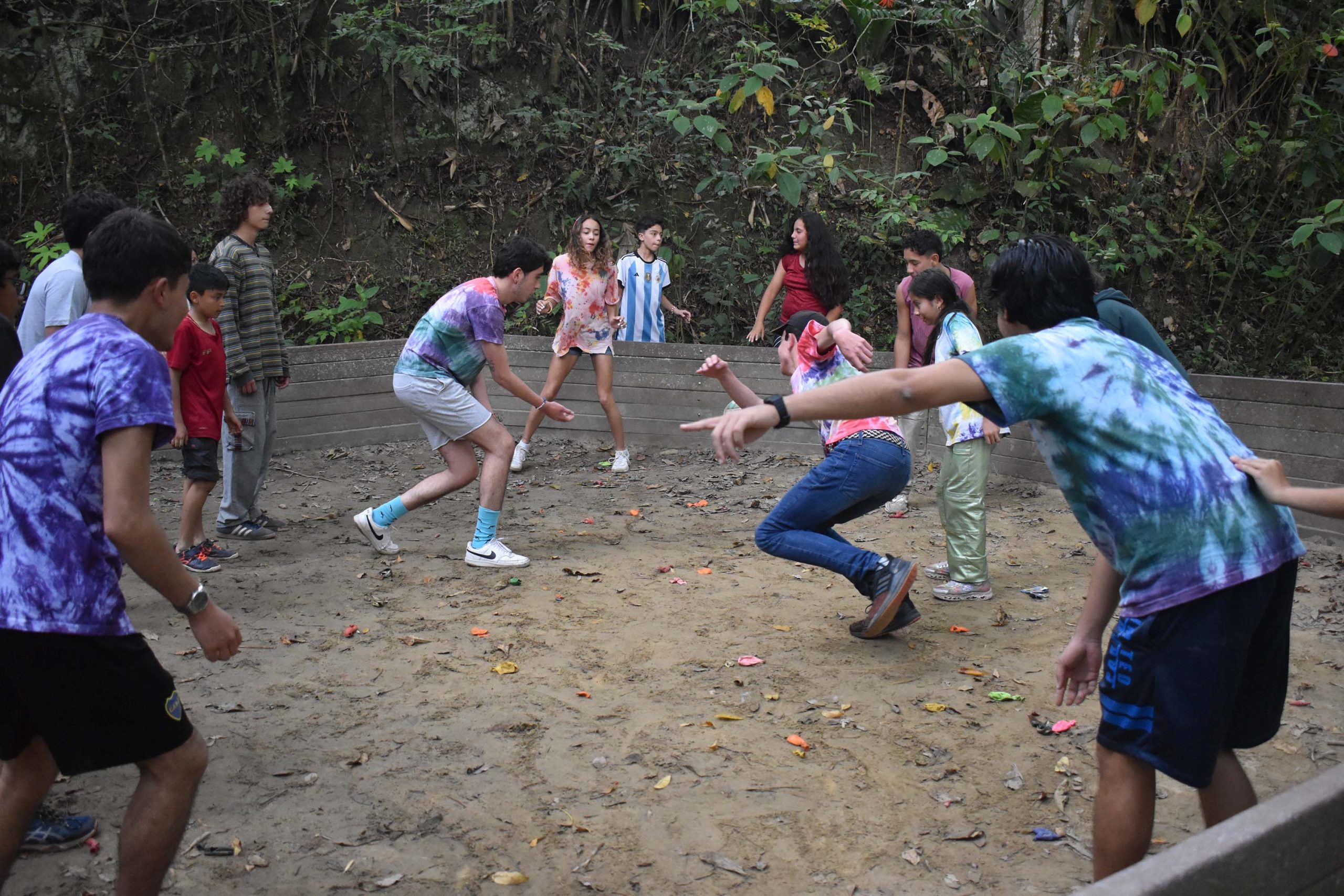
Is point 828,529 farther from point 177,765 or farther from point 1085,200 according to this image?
point 1085,200

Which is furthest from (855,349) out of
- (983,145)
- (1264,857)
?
(983,145)

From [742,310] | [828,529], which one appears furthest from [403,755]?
[742,310]

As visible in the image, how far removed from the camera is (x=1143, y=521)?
8.16 ft

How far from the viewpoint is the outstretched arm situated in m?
2.47

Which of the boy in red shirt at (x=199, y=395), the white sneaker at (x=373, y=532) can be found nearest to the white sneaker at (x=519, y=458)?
the white sneaker at (x=373, y=532)

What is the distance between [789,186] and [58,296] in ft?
22.0

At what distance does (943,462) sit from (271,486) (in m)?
5.52

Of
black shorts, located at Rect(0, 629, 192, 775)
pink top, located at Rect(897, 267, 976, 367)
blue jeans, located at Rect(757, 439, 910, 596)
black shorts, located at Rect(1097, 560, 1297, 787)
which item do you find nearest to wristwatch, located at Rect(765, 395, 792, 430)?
black shorts, located at Rect(1097, 560, 1297, 787)

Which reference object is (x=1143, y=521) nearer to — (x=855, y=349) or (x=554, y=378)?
(x=855, y=349)

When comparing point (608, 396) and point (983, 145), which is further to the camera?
point (983, 145)

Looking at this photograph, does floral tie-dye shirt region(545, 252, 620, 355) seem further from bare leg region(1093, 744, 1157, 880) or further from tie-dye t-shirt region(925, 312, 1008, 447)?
bare leg region(1093, 744, 1157, 880)

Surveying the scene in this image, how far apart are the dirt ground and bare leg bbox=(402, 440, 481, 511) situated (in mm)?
423

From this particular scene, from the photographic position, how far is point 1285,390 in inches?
280

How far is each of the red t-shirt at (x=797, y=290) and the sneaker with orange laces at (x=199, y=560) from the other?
5100 millimetres
